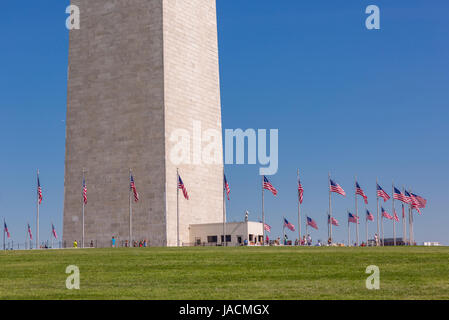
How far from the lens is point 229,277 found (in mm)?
28719

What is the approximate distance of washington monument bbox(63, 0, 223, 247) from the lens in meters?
79.6

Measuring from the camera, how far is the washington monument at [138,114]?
7962 cm

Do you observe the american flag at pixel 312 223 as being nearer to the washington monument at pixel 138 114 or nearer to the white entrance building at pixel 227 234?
the white entrance building at pixel 227 234

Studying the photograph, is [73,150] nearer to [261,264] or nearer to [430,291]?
[261,264]

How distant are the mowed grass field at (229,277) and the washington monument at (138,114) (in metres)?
37.9

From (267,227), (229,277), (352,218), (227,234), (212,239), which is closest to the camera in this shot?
(229,277)

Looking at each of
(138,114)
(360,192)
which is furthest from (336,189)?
(138,114)

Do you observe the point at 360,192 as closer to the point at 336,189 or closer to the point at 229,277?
the point at 336,189

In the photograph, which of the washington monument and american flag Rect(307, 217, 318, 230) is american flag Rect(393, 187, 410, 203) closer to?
american flag Rect(307, 217, 318, 230)

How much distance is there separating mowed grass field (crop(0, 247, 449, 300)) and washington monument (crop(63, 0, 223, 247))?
1490 inches

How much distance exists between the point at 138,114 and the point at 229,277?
178ft

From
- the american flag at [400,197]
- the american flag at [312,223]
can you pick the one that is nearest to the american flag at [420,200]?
the american flag at [400,197]

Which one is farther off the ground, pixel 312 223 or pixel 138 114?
pixel 138 114
